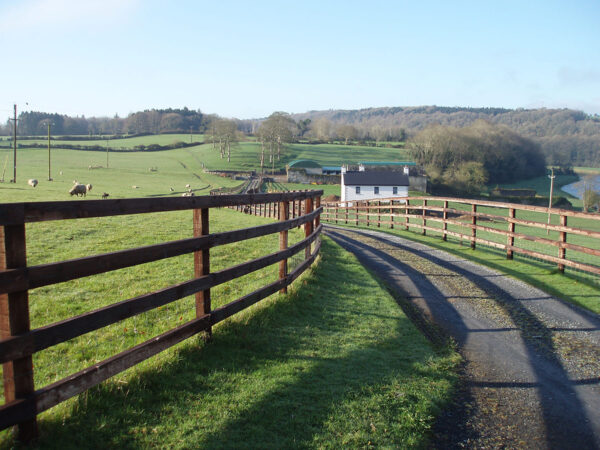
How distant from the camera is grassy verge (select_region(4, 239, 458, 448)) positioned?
11.4ft

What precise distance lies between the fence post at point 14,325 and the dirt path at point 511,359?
10.1ft

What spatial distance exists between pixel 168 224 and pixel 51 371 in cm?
1091

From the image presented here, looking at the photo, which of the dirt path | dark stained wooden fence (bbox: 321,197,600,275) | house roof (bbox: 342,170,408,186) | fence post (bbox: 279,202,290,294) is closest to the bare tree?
house roof (bbox: 342,170,408,186)

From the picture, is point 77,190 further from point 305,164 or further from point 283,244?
point 305,164

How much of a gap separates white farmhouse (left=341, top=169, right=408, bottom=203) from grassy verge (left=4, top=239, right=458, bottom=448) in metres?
65.0

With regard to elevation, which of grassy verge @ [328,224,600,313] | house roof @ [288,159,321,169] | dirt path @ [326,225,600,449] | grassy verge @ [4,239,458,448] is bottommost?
dirt path @ [326,225,600,449]

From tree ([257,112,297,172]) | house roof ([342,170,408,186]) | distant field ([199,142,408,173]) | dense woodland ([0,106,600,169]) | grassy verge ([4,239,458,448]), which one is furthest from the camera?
dense woodland ([0,106,600,169])

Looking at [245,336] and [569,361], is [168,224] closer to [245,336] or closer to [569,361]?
[245,336]

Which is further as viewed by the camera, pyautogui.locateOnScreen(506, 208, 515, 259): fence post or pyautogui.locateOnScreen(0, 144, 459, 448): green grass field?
pyautogui.locateOnScreen(506, 208, 515, 259): fence post

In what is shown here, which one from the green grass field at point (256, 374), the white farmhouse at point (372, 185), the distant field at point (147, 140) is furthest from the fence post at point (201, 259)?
the distant field at point (147, 140)

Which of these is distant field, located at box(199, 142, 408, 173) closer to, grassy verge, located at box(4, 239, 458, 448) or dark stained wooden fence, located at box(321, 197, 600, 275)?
dark stained wooden fence, located at box(321, 197, 600, 275)

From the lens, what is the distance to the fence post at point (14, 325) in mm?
3086

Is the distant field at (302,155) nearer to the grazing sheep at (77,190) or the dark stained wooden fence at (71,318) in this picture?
the grazing sheep at (77,190)

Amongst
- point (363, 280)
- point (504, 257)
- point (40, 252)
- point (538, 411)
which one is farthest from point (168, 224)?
point (538, 411)
